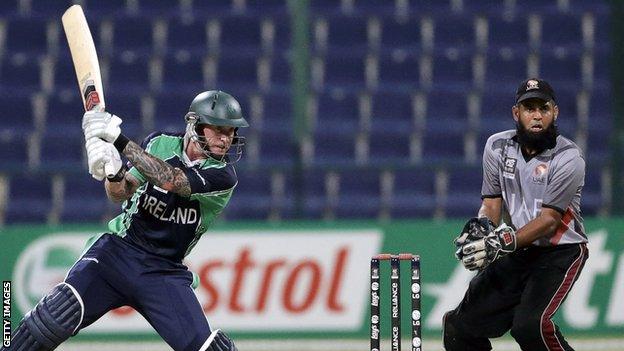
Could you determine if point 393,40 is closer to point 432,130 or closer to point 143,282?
point 432,130

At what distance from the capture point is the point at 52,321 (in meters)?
6.63

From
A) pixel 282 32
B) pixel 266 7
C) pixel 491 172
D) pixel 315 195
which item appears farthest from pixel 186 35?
pixel 491 172

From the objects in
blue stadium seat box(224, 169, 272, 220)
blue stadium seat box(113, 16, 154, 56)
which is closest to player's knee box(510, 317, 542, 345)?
blue stadium seat box(224, 169, 272, 220)

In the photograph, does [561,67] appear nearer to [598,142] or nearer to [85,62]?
[598,142]

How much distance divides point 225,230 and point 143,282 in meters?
4.15

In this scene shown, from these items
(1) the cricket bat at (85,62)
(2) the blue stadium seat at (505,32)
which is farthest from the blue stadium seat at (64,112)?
(1) the cricket bat at (85,62)

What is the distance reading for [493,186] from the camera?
7.45 m

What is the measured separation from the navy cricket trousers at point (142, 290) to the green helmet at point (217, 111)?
780mm

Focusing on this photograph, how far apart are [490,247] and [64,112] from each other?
712 cm

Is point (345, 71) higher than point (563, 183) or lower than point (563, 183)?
higher

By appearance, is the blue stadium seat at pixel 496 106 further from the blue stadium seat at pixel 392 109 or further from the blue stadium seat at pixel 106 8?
the blue stadium seat at pixel 106 8

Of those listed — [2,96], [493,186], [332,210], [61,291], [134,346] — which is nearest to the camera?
[61,291]

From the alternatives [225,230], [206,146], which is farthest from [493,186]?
[225,230]

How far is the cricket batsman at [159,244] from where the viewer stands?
6.65m
